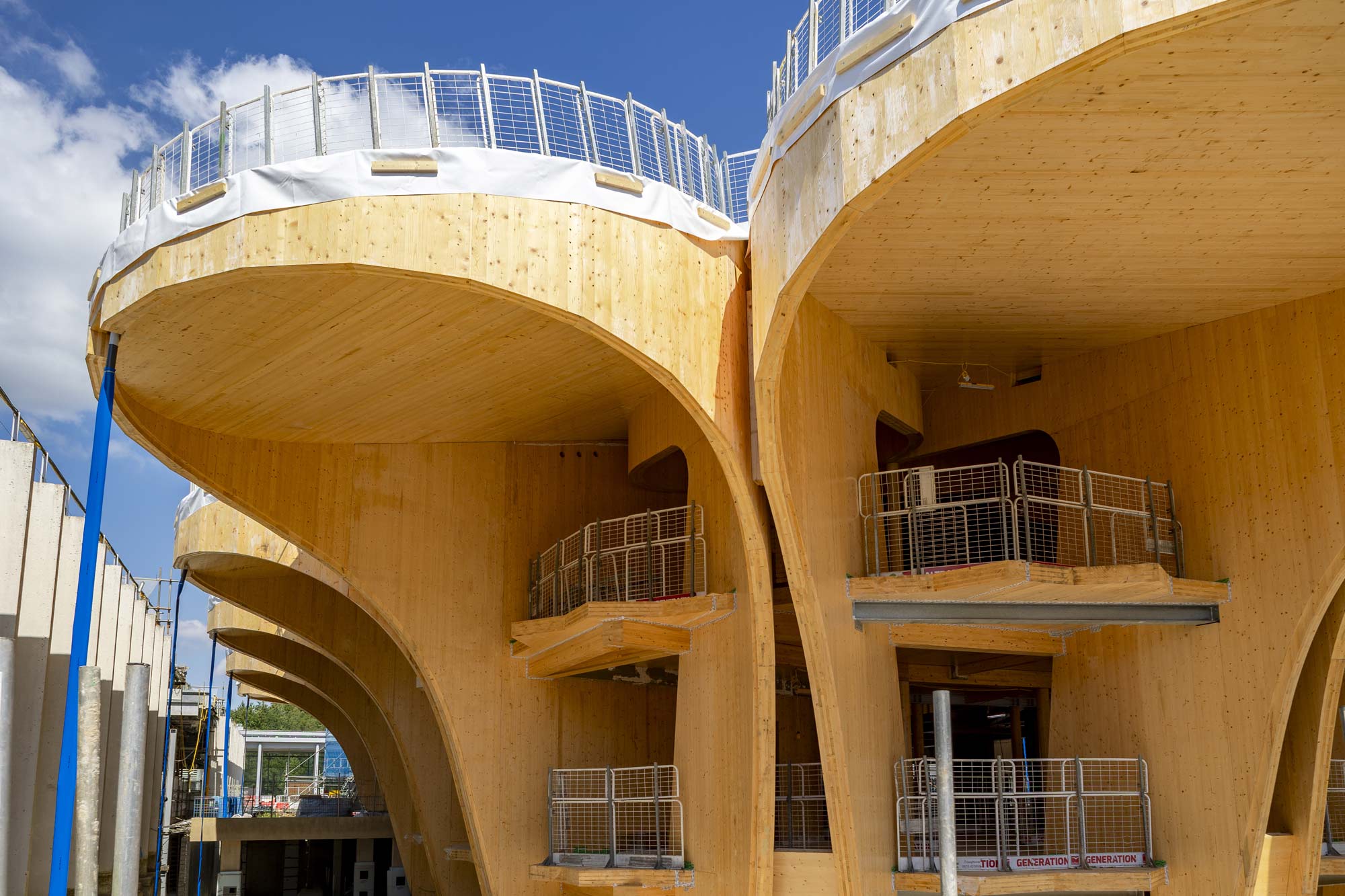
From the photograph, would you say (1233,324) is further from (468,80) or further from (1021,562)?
(468,80)

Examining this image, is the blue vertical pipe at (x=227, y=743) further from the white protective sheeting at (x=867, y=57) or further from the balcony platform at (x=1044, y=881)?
the white protective sheeting at (x=867, y=57)

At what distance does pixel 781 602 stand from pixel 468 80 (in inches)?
356

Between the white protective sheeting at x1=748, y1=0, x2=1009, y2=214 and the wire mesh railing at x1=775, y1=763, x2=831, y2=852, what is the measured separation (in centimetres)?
897

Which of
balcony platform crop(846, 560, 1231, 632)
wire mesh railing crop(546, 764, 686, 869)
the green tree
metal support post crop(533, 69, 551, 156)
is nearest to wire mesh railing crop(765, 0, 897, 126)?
metal support post crop(533, 69, 551, 156)

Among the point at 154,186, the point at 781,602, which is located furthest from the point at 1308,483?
the point at 154,186

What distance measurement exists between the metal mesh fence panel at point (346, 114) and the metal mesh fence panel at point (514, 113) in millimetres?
1498

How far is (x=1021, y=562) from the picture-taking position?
51.7ft

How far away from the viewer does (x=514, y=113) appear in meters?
15.4

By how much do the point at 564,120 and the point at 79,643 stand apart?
8264 millimetres

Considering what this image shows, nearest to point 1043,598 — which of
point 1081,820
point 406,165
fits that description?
point 1081,820

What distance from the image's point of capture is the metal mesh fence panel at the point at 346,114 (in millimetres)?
14484

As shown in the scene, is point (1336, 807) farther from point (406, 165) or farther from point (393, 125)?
point (393, 125)

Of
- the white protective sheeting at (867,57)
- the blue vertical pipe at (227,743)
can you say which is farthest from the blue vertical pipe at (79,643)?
the blue vertical pipe at (227,743)

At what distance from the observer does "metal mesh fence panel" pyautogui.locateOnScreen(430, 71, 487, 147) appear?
48.8 feet
